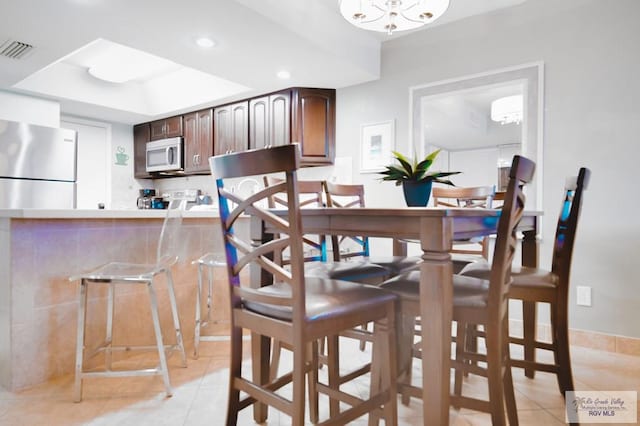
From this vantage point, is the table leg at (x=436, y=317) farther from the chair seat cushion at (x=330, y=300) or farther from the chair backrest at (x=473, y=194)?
the chair backrest at (x=473, y=194)

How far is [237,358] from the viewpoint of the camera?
4.28 ft

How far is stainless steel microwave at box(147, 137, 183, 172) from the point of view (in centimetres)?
489

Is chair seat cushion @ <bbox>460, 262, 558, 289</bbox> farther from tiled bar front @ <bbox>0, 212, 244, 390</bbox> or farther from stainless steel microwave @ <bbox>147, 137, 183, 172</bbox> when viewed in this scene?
stainless steel microwave @ <bbox>147, 137, 183, 172</bbox>

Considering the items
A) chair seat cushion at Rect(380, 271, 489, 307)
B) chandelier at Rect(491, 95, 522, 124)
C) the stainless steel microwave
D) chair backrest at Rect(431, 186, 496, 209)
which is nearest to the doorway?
chandelier at Rect(491, 95, 522, 124)

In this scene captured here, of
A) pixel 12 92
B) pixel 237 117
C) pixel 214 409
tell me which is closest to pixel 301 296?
pixel 214 409

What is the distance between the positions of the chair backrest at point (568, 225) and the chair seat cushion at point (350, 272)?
0.75 metres

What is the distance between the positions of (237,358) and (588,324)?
2577mm

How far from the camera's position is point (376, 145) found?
3668mm

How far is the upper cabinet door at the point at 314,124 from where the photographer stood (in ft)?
12.7

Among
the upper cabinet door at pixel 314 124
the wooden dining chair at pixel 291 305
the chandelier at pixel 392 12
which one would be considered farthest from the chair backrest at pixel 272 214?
the upper cabinet door at pixel 314 124

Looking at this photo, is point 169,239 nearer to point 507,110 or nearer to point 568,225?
point 568,225

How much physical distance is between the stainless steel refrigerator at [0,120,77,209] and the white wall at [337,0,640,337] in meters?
4.05

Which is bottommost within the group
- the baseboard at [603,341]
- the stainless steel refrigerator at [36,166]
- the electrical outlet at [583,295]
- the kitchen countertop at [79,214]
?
the baseboard at [603,341]

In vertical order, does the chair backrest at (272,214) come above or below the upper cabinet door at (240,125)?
below
